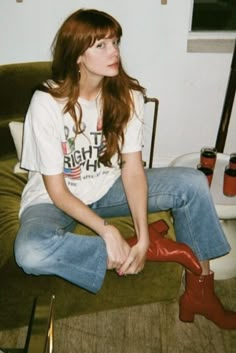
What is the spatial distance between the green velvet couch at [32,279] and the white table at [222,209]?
263 millimetres

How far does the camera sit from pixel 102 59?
54.4 inches

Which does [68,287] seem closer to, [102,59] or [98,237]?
[98,237]

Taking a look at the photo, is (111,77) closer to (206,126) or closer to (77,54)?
(77,54)

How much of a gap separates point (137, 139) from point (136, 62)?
29.8 inches

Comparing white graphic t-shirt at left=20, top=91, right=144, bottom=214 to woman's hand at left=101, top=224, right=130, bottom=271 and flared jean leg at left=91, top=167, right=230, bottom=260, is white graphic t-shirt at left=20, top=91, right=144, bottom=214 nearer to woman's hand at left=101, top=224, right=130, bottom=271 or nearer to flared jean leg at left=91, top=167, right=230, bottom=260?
flared jean leg at left=91, top=167, right=230, bottom=260

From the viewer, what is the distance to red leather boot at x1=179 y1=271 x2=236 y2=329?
1556mm

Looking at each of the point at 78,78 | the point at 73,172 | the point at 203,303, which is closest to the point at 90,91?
the point at 78,78

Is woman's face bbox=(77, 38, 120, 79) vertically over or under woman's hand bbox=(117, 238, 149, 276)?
over

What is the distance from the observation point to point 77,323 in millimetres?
1662

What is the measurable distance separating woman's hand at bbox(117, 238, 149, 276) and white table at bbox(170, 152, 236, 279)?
0.45m

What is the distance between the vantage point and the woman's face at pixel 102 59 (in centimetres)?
137

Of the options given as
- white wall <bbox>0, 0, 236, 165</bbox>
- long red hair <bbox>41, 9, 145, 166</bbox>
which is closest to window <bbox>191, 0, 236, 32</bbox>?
white wall <bbox>0, 0, 236, 165</bbox>

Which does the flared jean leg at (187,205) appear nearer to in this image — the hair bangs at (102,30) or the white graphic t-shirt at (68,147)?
the white graphic t-shirt at (68,147)

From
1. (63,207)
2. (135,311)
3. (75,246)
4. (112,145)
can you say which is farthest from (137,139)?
(135,311)
